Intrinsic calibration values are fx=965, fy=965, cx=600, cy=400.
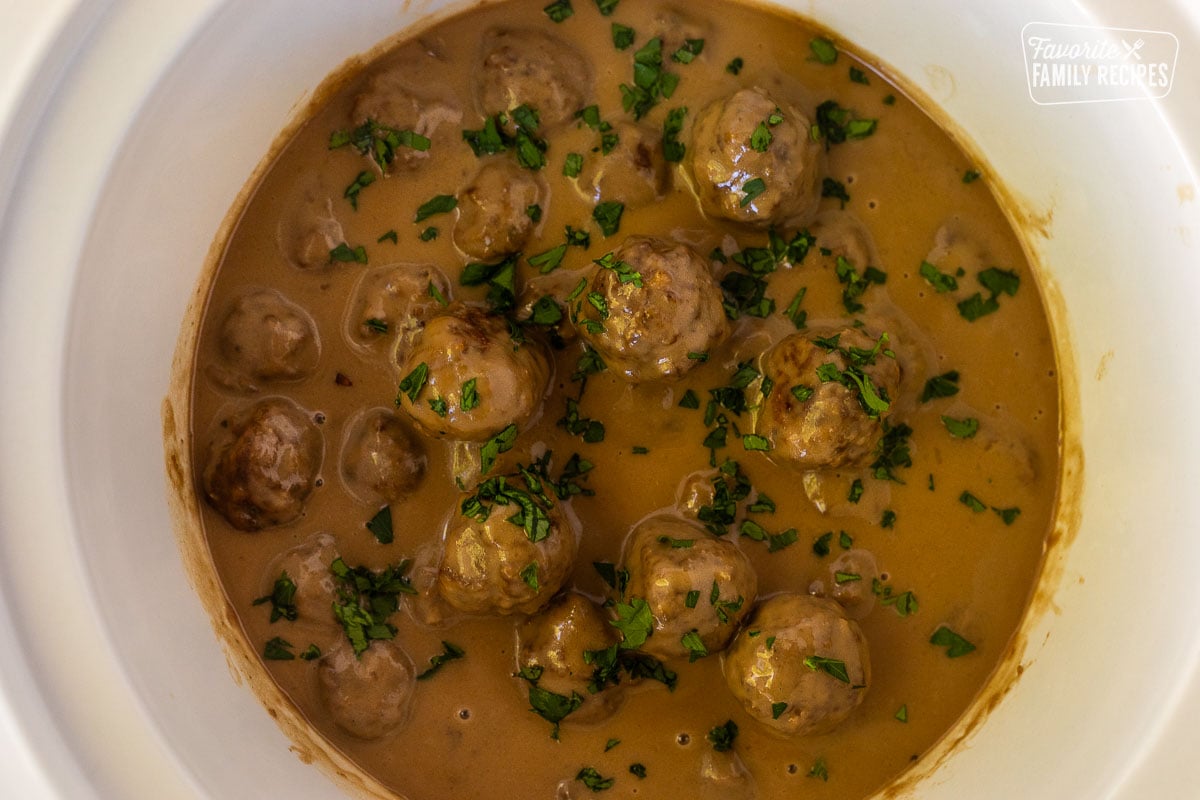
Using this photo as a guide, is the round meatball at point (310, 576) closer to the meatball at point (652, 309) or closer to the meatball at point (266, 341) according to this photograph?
the meatball at point (266, 341)

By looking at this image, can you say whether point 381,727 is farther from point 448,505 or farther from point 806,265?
point 806,265

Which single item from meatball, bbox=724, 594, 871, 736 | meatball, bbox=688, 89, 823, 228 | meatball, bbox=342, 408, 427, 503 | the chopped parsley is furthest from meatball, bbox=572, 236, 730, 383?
the chopped parsley

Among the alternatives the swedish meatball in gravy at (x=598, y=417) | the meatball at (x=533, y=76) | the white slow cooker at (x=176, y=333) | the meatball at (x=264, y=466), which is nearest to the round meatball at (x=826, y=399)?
the swedish meatball in gravy at (x=598, y=417)

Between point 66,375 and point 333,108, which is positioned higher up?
point 333,108

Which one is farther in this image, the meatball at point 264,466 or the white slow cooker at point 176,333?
the meatball at point 264,466

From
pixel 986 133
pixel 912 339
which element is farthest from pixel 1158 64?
pixel 912 339
